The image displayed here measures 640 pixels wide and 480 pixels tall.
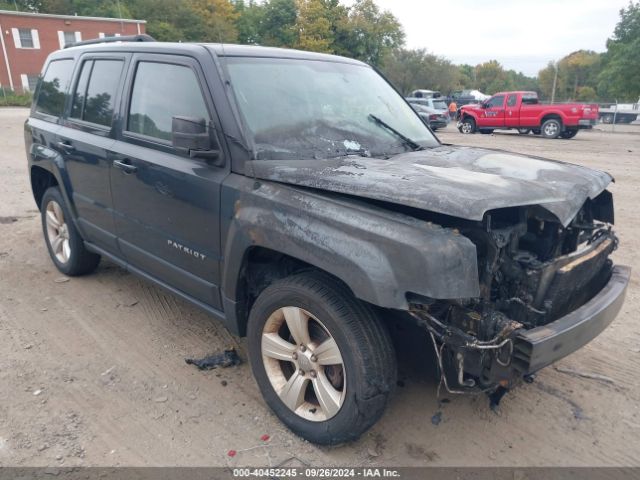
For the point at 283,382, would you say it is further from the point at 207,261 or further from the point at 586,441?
the point at 586,441

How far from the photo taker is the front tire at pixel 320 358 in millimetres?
2375

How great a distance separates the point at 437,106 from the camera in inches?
966

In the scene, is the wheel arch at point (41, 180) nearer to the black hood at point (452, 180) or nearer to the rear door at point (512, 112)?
the black hood at point (452, 180)

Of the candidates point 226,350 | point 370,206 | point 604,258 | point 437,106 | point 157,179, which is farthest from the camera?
point 437,106

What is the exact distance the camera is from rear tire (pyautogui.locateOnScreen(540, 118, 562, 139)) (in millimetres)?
19328

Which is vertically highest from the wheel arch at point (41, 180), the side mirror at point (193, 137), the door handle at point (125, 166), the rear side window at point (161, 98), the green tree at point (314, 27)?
the green tree at point (314, 27)

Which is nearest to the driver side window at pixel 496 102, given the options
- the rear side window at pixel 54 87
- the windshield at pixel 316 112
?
the windshield at pixel 316 112

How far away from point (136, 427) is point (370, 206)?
180 centimetres

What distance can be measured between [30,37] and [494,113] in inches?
1527

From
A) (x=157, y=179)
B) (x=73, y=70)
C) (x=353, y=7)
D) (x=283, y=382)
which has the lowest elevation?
(x=283, y=382)

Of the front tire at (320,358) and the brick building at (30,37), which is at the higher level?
the brick building at (30,37)

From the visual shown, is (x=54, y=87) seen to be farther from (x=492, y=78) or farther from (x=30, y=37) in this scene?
(x=492, y=78)

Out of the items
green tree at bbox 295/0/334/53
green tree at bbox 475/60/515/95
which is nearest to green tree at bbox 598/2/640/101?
green tree at bbox 295/0/334/53

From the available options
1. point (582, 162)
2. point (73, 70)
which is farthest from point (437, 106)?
point (73, 70)
